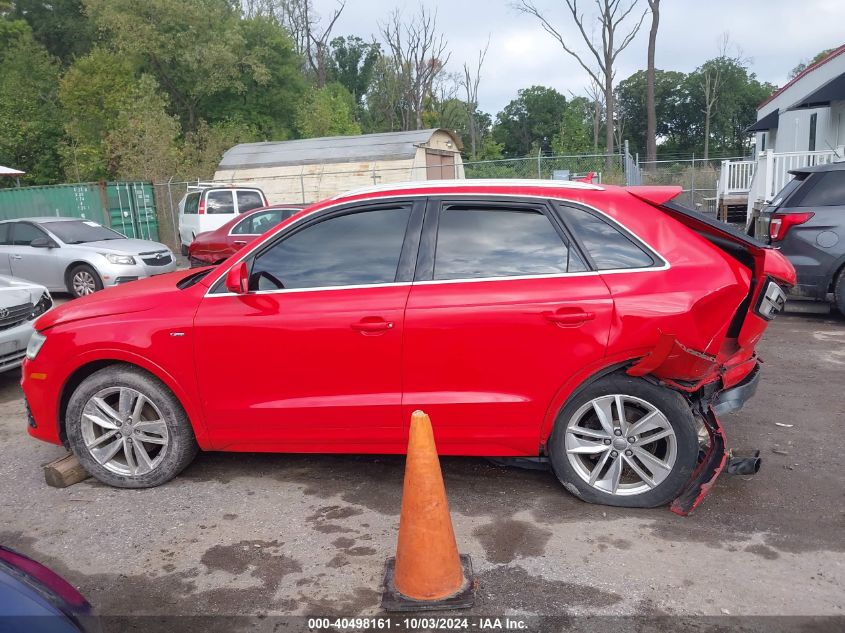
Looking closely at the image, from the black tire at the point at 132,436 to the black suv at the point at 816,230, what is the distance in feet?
22.5

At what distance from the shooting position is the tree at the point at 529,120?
70.6 m

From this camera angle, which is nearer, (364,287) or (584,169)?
(364,287)

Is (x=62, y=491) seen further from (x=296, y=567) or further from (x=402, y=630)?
(x=402, y=630)

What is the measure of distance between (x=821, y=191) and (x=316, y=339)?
6.71 m

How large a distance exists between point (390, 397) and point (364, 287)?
634 millimetres

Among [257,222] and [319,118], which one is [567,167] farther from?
[319,118]

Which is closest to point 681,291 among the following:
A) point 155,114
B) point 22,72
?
point 155,114

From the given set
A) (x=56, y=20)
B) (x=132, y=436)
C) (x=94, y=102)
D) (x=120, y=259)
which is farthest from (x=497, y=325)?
(x=56, y=20)

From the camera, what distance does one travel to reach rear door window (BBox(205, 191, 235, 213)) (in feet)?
55.9

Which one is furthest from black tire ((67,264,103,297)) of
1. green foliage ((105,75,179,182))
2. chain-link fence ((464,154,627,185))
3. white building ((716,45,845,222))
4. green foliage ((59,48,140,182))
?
green foliage ((59,48,140,182))

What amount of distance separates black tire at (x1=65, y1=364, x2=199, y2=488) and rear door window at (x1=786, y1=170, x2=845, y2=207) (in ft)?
23.3

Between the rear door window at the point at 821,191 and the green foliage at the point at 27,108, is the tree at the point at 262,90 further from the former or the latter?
the rear door window at the point at 821,191

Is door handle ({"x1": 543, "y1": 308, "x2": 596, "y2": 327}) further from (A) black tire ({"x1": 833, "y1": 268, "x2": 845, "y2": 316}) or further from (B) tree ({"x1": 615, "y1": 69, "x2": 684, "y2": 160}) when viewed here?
(B) tree ({"x1": 615, "y1": 69, "x2": 684, "y2": 160})

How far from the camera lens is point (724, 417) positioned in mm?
5215
